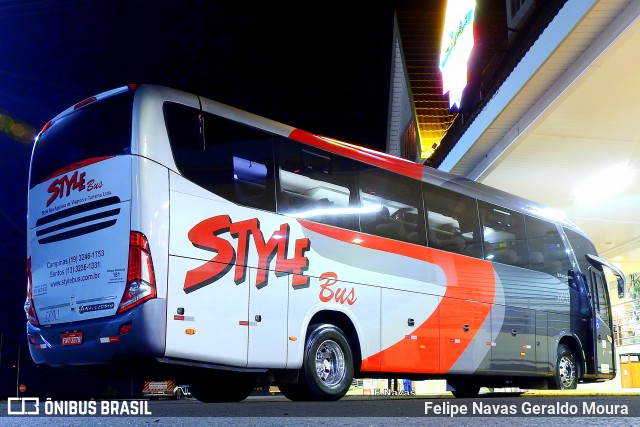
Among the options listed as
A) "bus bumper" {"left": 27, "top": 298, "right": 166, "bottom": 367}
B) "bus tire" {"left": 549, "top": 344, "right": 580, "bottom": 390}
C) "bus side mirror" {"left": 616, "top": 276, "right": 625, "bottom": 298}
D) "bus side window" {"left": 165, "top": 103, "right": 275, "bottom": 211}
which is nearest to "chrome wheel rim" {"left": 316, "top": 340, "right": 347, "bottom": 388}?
"bus side window" {"left": 165, "top": 103, "right": 275, "bottom": 211}

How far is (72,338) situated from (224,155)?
2.64 m

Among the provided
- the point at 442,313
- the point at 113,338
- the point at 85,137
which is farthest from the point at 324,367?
the point at 85,137

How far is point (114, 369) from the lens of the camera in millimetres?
8188

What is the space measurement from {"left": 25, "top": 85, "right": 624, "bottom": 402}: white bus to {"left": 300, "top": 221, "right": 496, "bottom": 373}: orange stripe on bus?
A: 0.03 m

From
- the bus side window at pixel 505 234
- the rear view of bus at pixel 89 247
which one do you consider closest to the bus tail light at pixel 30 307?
the rear view of bus at pixel 89 247

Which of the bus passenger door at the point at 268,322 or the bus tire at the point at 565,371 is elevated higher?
the bus passenger door at the point at 268,322

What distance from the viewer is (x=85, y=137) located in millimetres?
8789

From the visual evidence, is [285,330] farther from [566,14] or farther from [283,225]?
[566,14]

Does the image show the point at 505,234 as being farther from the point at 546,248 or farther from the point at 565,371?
the point at 565,371

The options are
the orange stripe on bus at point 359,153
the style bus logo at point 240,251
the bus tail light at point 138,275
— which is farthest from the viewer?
the orange stripe on bus at point 359,153

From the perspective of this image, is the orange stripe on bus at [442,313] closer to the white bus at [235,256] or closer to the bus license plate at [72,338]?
the white bus at [235,256]

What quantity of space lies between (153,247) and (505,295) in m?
7.07

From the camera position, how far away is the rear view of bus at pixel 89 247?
25.8 feet

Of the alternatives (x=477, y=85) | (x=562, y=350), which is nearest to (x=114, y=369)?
(x=562, y=350)
